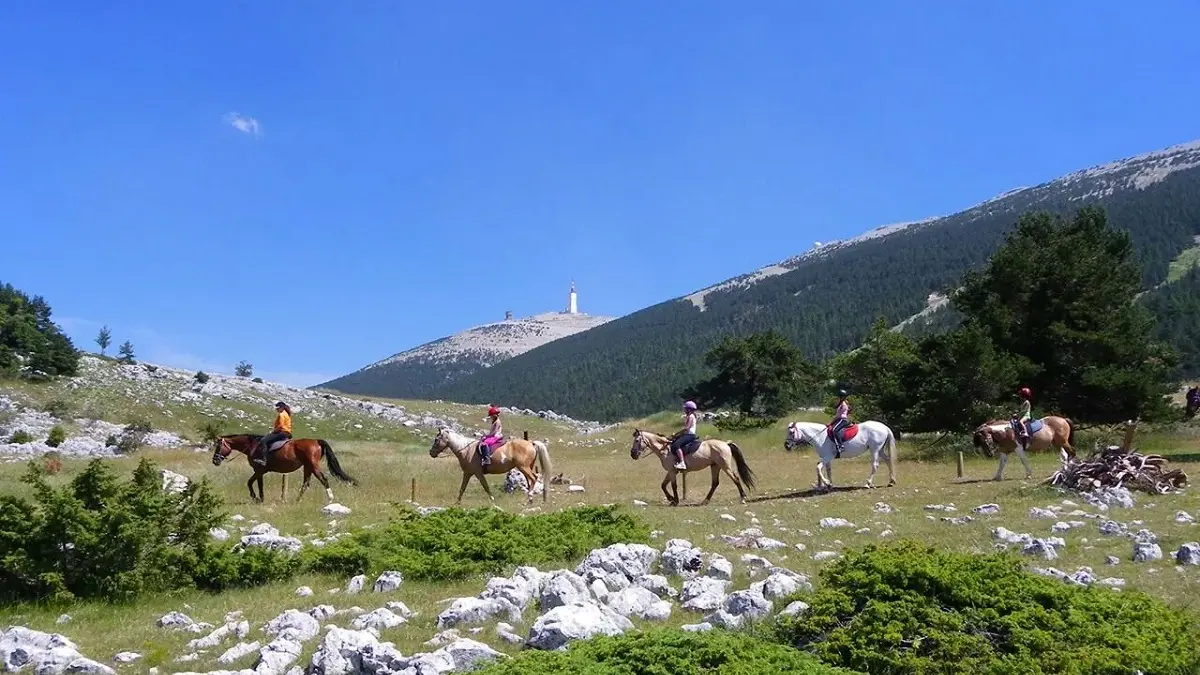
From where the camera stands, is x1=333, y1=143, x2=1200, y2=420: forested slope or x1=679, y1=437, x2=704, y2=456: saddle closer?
x1=679, y1=437, x2=704, y2=456: saddle

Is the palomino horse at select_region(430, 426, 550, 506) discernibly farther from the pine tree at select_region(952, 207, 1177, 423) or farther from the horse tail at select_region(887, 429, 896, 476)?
the pine tree at select_region(952, 207, 1177, 423)

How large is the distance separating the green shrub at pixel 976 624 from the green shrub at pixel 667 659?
0.61 meters

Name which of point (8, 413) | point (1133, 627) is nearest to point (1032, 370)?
point (1133, 627)

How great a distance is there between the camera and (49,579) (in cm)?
898

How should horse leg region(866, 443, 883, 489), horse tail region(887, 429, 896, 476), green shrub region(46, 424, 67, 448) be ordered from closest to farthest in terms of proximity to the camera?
1. horse leg region(866, 443, 883, 489)
2. horse tail region(887, 429, 896, 476)
3. green shrub region(46, 424, 67, 448)

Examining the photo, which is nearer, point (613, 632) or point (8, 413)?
point (613, 632)

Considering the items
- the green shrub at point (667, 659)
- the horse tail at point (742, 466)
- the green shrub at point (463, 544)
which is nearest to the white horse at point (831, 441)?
the horse tail at point (742, 466)

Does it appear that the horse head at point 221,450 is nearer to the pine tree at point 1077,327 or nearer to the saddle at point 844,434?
the saddle at point 844,434

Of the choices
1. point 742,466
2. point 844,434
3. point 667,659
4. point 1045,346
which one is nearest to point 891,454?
point 844,434

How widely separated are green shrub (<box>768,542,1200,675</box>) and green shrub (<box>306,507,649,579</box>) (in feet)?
14.4

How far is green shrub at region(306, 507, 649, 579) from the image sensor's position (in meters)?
9.98

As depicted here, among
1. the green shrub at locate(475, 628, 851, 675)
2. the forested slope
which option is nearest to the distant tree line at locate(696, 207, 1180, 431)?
the green shrub at locate(475, 628, 851, 675)

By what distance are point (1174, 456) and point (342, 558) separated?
84.3 ft

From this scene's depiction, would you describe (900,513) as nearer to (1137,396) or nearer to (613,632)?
(613,632)
